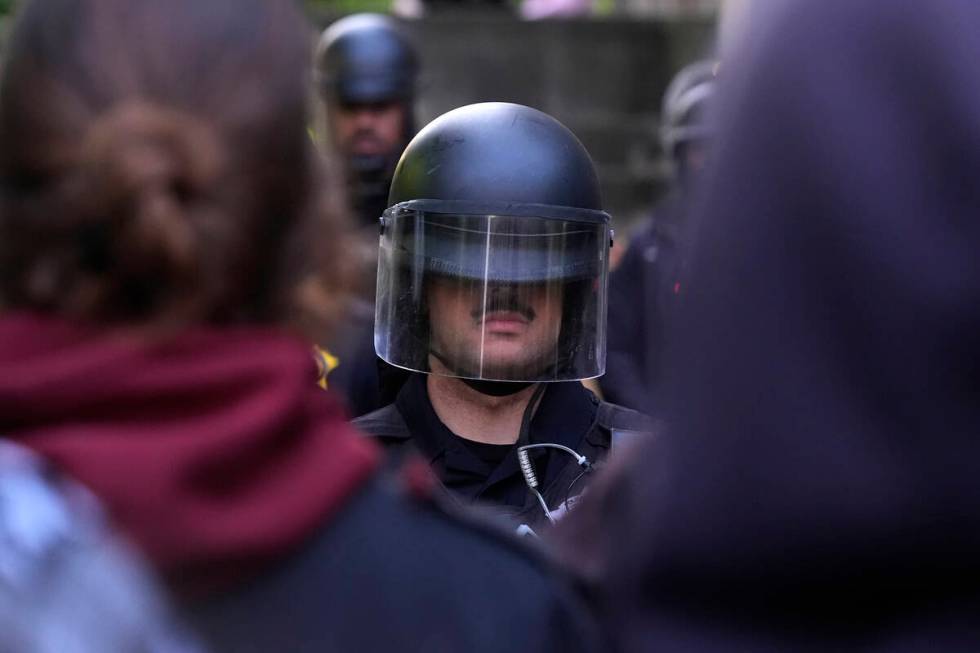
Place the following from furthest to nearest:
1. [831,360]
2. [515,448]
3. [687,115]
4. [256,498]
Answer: [687,115] < [515,448] < [256,498] < [831,360]

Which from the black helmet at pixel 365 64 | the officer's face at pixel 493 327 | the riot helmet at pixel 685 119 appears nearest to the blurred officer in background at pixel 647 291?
the riot helmet at pixel 685 119

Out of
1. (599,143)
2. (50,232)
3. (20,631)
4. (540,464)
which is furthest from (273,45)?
(599,143)

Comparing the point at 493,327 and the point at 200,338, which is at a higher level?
the point at 200,338

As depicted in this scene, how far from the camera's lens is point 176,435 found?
3.85ft

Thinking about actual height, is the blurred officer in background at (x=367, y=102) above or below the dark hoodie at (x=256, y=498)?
below

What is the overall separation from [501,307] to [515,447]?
309 millimetres

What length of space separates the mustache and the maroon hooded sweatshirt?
6.06ft

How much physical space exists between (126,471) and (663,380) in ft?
1.53

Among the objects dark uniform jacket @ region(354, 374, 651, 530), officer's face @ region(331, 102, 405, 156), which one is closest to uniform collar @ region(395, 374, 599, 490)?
dark uniform jacket @ region(354, 374, 651, 530)

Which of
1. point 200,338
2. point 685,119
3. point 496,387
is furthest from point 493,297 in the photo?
point 685,119

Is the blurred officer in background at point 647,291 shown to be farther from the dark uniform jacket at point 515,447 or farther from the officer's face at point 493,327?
the officer's face at point 493,327

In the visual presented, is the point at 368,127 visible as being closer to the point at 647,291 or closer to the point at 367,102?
the point at 367,102

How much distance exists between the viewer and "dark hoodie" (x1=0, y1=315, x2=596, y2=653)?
1.16m

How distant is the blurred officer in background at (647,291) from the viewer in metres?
4.31
